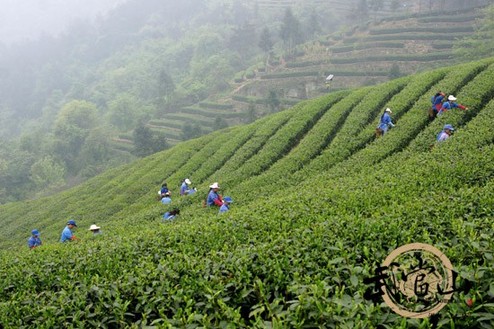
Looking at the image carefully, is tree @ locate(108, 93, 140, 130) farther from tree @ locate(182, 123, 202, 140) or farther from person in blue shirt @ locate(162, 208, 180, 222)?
person in blue shirt @ locate(162, 208, 180, 222)

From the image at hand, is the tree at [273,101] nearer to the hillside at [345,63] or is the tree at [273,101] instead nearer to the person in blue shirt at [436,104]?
the hillside at [345,63]

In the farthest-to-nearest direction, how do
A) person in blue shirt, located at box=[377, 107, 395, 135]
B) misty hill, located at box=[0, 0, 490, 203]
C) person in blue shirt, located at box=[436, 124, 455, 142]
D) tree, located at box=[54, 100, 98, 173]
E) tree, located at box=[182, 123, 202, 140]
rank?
tree, located at box=[54, 100, 98, 173]
misty hill, located at box=[0, 0, 490, 203]
tree, located at box=[182, 123, 202, 140]
person in blue shirt, located at box=[377, 107, 395, 135]
person in blue shirt, located at box=[436, 124, 455, 142]

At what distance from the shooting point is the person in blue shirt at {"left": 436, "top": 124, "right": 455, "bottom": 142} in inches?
583

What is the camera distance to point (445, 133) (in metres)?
15.0

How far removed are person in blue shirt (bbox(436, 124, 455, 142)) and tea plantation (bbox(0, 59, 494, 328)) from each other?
494 mm

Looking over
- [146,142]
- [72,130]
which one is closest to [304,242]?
[146,142]

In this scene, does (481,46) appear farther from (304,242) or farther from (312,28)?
(304,242)

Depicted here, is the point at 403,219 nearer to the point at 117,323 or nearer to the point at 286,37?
the point at 117,323

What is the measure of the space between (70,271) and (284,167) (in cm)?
1260

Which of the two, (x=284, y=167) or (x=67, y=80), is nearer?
(x=284, y=167)

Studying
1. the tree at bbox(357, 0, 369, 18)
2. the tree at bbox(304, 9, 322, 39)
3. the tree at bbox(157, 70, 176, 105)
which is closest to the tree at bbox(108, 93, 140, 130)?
the tree at bbox(157, 70, 176, 105)

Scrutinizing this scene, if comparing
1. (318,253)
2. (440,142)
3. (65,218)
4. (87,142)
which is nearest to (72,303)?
(318,253)

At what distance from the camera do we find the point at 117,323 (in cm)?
509

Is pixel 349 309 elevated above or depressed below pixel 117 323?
above
